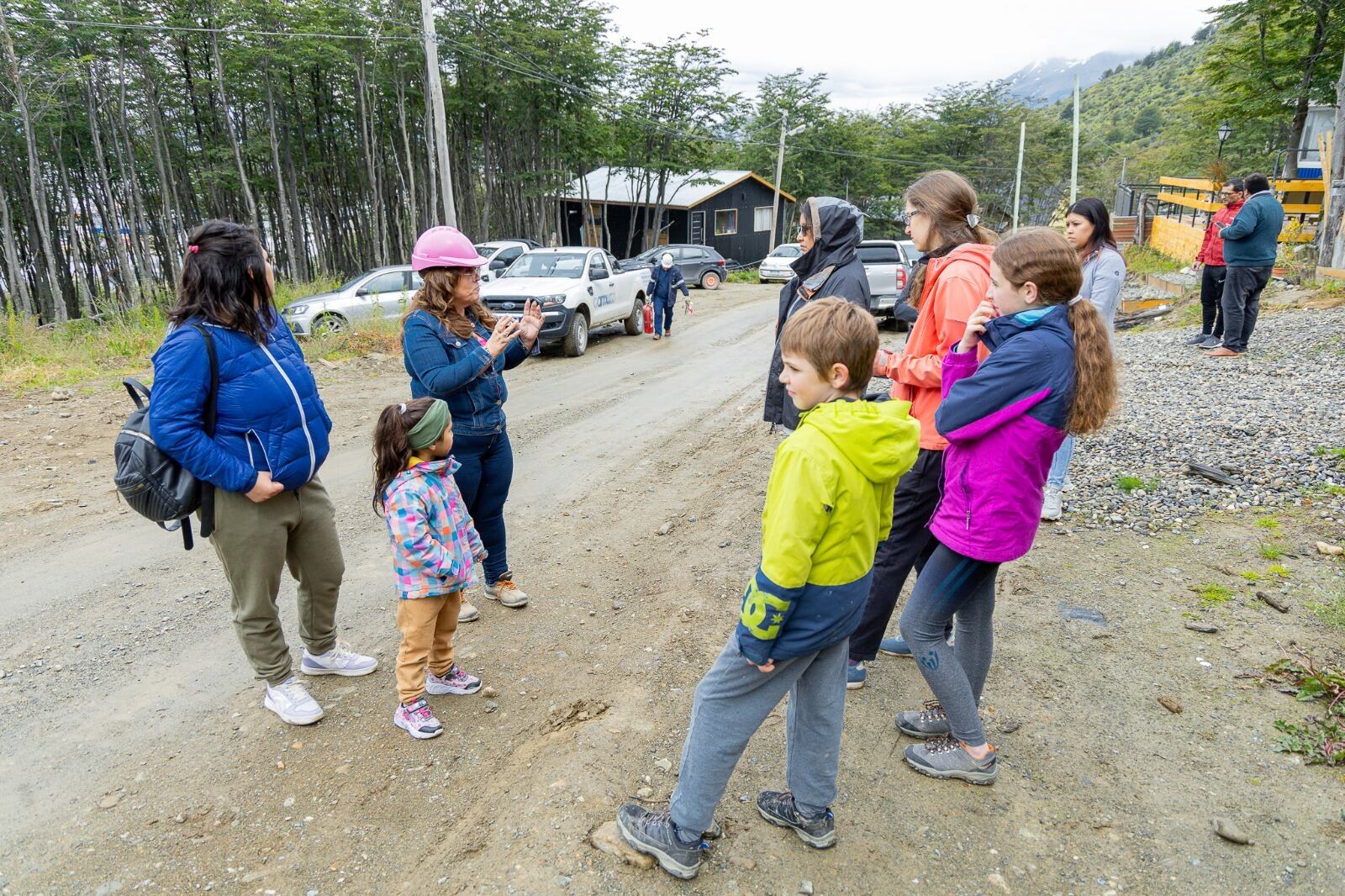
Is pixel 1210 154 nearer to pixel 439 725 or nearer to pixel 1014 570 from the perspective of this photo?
pixel 1014 570

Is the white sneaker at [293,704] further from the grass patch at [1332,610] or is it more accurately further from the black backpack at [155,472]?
the grass patch at [1332,610]

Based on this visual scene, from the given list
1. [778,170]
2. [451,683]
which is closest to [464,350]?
[451,683]

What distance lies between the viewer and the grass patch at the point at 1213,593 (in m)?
3.70

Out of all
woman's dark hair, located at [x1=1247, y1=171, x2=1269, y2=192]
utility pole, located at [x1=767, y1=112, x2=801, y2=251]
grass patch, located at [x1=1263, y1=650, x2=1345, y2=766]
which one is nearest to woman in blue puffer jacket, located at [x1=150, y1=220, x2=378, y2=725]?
grass patch, located at [x1=1263, y1=650, x2=1345, y2=766]

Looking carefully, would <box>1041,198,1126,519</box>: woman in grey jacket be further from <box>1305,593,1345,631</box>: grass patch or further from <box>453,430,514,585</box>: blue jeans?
<box>453,430,514,585</box>: blue jeans

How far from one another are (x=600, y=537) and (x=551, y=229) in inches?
1190

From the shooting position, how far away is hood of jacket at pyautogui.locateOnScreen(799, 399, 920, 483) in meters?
1.88

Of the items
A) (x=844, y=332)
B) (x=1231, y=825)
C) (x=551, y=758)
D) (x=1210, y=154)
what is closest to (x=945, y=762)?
(x=1231, y=825)

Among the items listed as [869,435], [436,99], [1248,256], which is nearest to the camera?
[869,435]

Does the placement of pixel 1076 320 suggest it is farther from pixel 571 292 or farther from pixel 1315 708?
pixel 571 292

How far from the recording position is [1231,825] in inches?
91.7

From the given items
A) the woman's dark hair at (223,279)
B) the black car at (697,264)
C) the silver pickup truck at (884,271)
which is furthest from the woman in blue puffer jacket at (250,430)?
the black car at (697,264)

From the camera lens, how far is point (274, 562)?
2830 mm

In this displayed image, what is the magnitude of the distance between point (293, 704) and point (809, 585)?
2.23m
